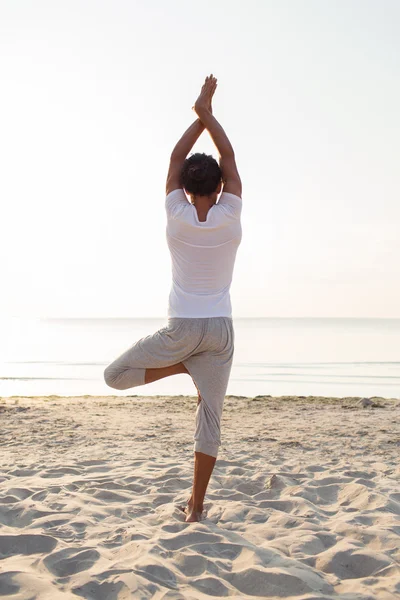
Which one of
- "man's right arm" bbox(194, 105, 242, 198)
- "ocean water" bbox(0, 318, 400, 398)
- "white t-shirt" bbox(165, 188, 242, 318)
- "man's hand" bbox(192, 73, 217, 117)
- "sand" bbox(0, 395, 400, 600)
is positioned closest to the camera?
"sand" bbox(0, 395, 400, 600)

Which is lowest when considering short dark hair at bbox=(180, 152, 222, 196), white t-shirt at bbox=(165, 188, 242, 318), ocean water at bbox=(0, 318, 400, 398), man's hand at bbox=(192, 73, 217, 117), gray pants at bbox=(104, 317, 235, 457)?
ocean water at bbox=(0, 318, 400, 398)

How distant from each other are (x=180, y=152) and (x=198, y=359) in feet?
4.18

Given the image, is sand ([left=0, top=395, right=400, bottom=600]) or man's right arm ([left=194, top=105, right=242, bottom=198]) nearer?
sand ([left=0, top=395, right=400, bottom=600])

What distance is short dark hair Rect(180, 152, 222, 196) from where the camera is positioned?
355cm

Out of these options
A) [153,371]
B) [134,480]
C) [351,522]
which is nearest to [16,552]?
[153,371]

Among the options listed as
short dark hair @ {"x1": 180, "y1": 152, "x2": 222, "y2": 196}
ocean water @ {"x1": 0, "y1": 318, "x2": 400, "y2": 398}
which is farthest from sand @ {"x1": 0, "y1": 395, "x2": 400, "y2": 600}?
ocean water @ {"x1": 0, "y1": 318, "x2": 400, "y2": 398}

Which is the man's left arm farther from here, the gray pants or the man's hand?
the gray pants

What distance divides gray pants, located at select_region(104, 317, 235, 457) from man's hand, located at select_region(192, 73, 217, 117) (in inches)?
51.6

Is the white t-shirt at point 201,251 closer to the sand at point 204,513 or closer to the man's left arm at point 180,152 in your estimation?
the man's left arm at point 180,152

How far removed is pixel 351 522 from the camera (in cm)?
382

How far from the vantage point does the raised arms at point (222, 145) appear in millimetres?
3629

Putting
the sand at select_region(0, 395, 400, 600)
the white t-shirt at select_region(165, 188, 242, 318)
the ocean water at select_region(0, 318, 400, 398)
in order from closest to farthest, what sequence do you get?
the sand at select_region(0, 395, 400, 600) < the white t-shirt at select_region(165, 188, 242, 318) < the ocean water at select_region(0, 318, 400, 398)

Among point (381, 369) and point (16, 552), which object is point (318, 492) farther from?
point (381, 369)

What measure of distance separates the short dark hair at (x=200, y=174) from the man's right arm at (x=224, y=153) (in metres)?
0.06
